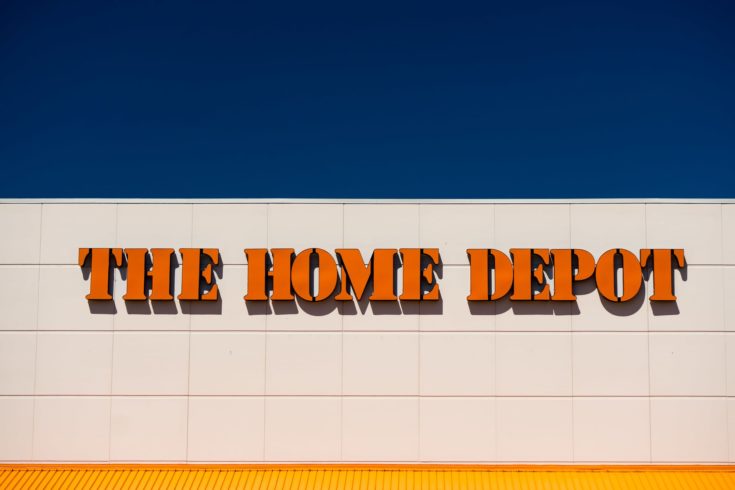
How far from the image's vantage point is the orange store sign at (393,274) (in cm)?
1147

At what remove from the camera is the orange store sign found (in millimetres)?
11469

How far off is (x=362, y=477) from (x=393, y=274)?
337 cm

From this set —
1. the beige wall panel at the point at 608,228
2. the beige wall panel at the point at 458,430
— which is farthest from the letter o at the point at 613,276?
the beige wall panel at the point at 458,430

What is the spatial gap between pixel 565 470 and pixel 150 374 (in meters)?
7.12

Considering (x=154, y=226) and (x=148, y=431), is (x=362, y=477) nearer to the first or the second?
(x=148, y=431)

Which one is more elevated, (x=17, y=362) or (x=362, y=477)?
(x=17, y=362)

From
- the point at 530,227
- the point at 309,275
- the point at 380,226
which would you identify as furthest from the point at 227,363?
the point at 530,227

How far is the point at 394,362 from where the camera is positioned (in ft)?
37.8

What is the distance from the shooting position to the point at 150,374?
11.5 meters

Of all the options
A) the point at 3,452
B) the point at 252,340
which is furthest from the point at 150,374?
the point at 3,452

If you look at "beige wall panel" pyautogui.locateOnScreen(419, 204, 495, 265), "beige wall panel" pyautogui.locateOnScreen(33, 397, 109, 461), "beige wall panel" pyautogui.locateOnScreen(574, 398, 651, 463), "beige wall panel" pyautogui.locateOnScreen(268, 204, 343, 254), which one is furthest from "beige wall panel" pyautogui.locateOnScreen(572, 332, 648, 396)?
"beige wall panel" pyautogui.locateOnScreen(33, 397, 109, 461)

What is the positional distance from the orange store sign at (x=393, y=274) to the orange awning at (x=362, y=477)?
2828 millimetres

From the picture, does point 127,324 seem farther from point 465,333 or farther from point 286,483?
point 465,333

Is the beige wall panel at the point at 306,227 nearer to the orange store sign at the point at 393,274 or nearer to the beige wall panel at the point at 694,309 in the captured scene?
the orange store sign at the point at 393,274
